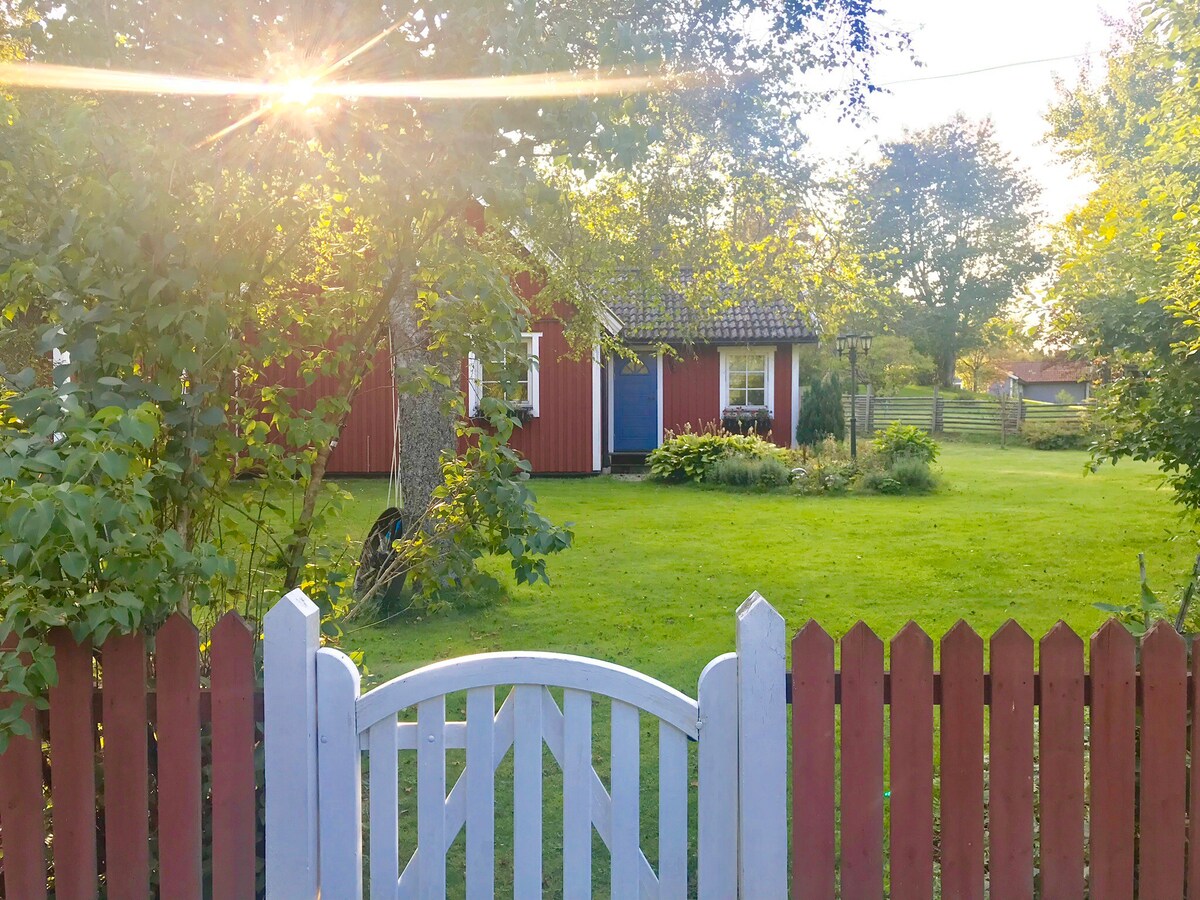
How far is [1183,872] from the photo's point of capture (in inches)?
104

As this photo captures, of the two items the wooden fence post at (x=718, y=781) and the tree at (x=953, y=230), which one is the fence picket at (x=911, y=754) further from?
the tree at (x=953, y=230)

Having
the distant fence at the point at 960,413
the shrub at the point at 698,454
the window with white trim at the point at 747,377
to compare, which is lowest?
the shrub at the point at 698,454

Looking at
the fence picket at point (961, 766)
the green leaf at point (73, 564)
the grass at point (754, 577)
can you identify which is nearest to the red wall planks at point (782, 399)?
the grass at point (754, 577)

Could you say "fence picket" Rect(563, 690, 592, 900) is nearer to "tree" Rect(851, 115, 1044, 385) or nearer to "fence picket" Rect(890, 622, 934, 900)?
"fence picket" Rect(890, 622, 934, 900)

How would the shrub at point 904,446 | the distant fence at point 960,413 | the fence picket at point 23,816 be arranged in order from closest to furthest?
the fence picket at point 23,816
the shrub at point 904,446
the distant fence at point 960,413

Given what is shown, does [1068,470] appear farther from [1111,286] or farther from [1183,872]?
[1183,872]

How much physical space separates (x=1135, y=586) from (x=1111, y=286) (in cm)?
289

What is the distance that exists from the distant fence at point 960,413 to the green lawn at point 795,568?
1499 centimetres

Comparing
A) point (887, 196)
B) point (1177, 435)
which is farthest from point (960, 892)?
point (887, 196)

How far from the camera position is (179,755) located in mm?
2475

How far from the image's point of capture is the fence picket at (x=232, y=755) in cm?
245

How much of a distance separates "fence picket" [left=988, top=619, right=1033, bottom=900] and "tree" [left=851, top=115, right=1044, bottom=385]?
49362 millimetres

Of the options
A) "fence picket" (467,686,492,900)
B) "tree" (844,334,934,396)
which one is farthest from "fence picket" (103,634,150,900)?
"tree" (844,334,934,396)

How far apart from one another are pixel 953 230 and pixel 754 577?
48.9 m
